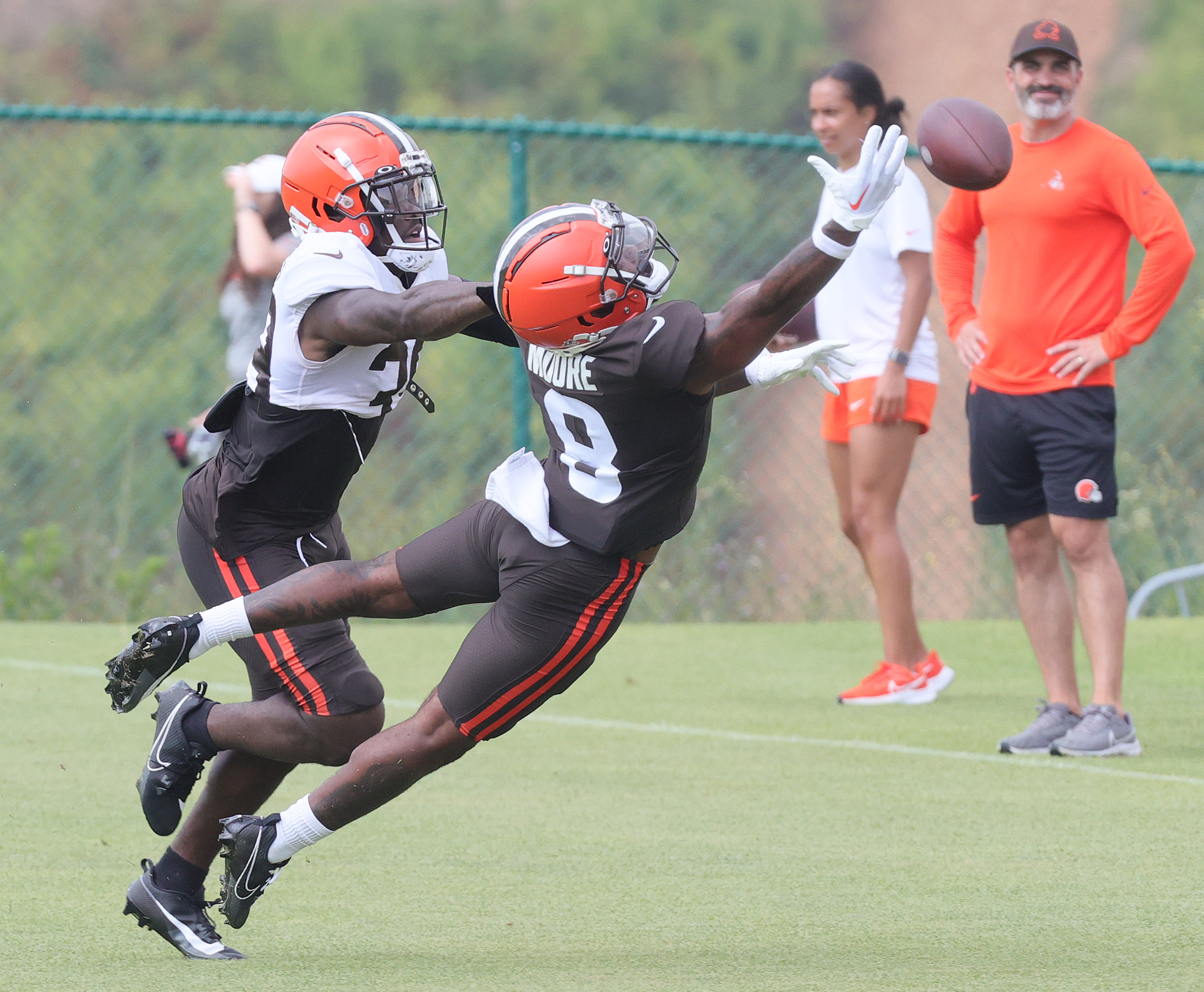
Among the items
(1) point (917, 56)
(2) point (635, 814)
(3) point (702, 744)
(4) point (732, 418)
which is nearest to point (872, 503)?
(3) point (702, 744)

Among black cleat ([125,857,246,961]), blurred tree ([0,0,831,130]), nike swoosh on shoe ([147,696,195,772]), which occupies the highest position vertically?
blurred tree ([0,0,831,130])

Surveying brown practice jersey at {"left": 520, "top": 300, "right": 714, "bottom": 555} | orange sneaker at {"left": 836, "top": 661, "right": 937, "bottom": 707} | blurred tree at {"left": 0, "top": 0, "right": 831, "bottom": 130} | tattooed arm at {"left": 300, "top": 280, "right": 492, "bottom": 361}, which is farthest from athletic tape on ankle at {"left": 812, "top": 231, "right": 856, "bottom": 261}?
blurred tree at {"left": 0, "top": 0, "right": 831, "bottom": 130}

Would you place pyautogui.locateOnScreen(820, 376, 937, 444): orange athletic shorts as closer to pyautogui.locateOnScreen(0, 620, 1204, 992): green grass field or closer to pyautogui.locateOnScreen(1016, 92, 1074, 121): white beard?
pyautogui.locateOnScreen(0, 620, 1204, 992): green grass field

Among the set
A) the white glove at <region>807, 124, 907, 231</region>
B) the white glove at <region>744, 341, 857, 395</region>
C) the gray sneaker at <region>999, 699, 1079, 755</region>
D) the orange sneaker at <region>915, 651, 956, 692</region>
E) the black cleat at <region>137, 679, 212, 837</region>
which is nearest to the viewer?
the white glove at <region>807, 124, 907, 231</region>

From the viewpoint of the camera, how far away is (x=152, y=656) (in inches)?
155

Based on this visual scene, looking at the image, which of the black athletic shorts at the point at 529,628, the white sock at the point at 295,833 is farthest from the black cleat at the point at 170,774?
the black athletic shorts at the point at 529,628

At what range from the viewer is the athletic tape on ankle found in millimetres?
3523

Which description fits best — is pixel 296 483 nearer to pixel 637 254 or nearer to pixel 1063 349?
pixel 637 254

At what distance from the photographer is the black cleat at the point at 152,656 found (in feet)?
12.9

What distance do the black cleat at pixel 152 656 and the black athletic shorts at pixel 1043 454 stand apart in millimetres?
3168

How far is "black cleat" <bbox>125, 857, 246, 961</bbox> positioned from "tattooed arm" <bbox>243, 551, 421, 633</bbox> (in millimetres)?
623

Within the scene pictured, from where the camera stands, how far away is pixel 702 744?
6305 millimetres

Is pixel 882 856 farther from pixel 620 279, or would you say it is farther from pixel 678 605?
pixel 678 605

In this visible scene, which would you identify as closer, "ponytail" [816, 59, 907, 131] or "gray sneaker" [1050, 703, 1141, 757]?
"gray sneaker" [1050, 703, 1141, 757]
